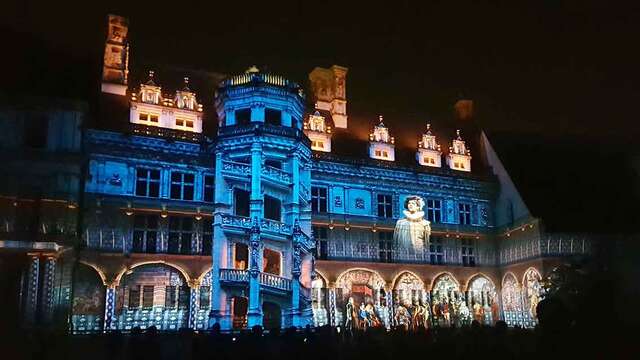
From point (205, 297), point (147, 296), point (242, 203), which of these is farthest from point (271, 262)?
point (147, 296)

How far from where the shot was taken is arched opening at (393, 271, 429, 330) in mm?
31719

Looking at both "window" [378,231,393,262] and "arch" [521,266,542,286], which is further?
"window" [378,231,393,262]

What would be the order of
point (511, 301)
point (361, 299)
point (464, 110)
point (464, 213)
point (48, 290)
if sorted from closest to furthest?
point (48, 290) < point (361, 299) < point (511, 301) < point (464, 213) < point (464, 110)

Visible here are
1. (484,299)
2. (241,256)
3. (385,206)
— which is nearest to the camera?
(241,256)

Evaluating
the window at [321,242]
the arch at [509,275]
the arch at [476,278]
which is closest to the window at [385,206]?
the window at [321,242]

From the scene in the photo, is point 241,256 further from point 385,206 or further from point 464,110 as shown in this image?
point 464,110

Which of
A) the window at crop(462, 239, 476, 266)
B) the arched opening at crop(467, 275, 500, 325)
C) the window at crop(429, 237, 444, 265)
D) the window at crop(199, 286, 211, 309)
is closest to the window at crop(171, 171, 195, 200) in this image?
the window at crop(199, 286, 211, 309)

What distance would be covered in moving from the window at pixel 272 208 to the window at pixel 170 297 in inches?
197

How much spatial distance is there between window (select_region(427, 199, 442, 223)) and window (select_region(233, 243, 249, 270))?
37.0ft

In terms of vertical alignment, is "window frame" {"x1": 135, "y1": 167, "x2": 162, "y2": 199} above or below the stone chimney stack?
below

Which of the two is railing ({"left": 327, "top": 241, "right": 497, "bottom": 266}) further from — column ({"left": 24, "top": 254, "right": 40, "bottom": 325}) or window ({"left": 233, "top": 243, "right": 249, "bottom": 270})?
column ({"left": 24, "top": 254, "right": 40, "bottom": 325})

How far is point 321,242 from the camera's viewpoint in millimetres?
31406

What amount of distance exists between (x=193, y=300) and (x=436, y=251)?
1389cm

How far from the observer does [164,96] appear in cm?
2962
